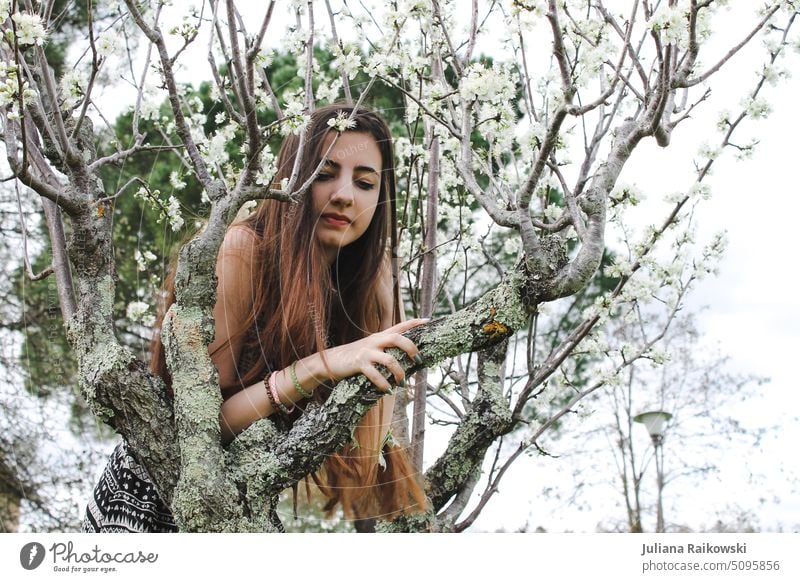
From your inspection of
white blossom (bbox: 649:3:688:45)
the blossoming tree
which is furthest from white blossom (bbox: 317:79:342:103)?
white blossom (bbox: 649:3:688:45)

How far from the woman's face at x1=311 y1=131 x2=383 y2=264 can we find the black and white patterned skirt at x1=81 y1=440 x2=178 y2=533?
0.54 m

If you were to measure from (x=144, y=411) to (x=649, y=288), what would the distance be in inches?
46.2

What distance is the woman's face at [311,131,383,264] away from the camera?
57.9 inches

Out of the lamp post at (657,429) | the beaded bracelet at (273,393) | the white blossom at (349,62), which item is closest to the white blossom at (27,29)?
the white blossom at (349,62)

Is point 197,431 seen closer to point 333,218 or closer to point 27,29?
point 333,218

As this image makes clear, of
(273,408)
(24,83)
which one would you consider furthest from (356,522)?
(24,83)

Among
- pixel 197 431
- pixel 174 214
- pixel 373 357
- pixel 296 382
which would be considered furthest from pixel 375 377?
pixel 174 214

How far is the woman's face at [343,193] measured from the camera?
147cm

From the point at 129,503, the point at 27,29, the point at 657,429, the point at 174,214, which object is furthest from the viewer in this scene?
the point at 657,429

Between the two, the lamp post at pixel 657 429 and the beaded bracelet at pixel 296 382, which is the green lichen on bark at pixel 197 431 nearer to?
the beaded bracelet at pixel 296 382

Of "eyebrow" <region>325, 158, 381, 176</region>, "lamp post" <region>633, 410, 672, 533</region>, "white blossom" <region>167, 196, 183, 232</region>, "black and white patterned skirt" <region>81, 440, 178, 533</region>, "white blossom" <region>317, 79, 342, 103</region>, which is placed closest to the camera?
"black and white patterned skirt" <region>81, 440, 178, 533</region>

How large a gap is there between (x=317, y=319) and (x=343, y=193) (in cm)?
26

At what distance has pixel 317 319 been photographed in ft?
4.59

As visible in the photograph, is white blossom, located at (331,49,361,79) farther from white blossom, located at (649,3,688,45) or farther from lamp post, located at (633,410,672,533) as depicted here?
lamp post, located at (633,410,672,533)
